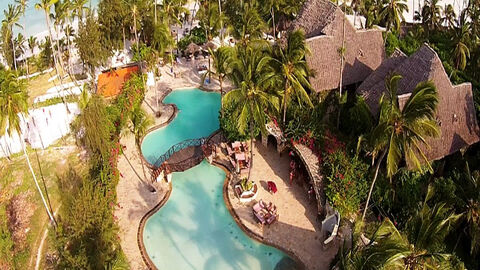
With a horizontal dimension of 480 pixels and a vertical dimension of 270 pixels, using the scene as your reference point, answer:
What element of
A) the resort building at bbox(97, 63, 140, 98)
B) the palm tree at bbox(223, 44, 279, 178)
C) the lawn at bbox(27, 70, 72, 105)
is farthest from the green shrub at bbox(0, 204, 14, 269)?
the lawn at bbox(27, 70, 72, 105)

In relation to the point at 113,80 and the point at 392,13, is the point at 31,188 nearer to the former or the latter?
the point at 113,80

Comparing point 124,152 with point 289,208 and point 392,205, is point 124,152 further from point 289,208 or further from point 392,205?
point 392,205

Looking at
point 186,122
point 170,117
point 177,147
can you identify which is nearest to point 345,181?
point 177,147

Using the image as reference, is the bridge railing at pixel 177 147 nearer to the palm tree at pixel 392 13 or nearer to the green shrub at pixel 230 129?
the green shrub at pixel 230 129

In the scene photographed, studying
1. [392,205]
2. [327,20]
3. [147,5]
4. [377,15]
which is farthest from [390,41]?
[147,5]

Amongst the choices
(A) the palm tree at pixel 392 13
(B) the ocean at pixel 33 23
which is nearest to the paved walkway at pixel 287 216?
(A) the palm tree at pixel 392 13

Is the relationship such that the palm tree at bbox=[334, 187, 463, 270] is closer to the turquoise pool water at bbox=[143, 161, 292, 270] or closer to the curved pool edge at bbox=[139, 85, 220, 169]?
the turquoise pool water at bbox=[143, 161, 292, 270]
